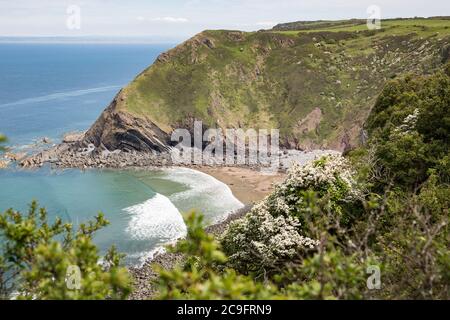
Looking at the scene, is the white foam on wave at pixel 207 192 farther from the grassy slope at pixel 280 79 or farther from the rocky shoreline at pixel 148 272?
the grassy slope at pixel 280 79

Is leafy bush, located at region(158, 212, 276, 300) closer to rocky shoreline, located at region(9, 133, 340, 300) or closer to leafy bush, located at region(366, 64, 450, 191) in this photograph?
leafy bush, located at region(366, 64, 450, 191)

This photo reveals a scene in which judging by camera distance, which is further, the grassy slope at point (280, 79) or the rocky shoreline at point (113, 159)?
the grassy slope at point (280, 79)

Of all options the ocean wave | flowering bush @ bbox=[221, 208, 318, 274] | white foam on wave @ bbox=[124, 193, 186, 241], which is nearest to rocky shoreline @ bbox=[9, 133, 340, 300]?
white foam on wave @ bbox=[124, 193, 186, 241]

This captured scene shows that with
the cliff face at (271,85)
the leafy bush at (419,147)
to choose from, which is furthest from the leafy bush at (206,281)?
the cliff face at (271,85)

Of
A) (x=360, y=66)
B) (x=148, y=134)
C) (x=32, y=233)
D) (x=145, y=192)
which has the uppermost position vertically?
(x=360, y=66)

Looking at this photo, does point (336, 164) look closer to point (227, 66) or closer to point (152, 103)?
point (152, 103)

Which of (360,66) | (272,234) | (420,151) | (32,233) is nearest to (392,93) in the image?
(420,151)
